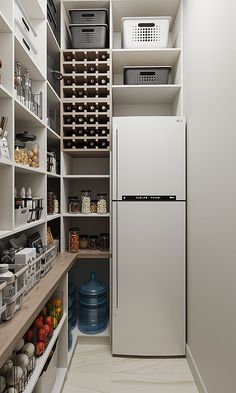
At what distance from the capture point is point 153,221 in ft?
7.03

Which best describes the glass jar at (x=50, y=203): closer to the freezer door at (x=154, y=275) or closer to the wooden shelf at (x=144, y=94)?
the freezer door at (x=154, y=275)

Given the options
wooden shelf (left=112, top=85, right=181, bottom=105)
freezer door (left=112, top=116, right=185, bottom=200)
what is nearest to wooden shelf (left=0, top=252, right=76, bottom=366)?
freezer door (left=112, top=116, right=185, bottom=200)

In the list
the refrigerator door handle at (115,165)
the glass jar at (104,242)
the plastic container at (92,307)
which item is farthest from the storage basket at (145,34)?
the plastic container at (92,307)

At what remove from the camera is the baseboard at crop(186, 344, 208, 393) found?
1721mm

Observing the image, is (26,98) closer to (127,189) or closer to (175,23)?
(127,189)

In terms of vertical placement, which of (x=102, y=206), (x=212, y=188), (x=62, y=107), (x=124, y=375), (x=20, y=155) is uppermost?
(x=62, y=107)

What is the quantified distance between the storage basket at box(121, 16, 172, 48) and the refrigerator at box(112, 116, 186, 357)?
674mm

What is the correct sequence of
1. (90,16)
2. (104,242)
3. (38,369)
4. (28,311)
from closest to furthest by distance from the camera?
(28,311), (38,369), (90,16), (104,242)

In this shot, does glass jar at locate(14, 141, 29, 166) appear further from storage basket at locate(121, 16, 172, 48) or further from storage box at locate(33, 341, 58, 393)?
storage basket at locate(121, 16, 172, 48)

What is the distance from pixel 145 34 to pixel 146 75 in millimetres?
317

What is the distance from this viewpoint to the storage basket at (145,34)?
2275mm

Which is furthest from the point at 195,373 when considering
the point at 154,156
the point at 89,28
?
the point at 89,28

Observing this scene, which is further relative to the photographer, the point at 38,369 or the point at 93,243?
the point at 93,243

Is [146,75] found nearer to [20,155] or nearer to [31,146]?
[31,146]
